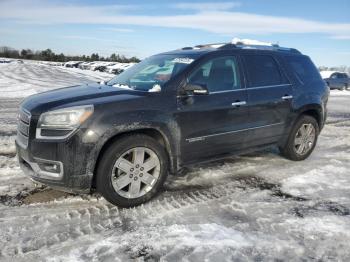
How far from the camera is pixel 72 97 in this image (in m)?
4.35

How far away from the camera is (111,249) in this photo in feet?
11.3

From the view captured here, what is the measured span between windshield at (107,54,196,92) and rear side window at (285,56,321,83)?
2.06 meters

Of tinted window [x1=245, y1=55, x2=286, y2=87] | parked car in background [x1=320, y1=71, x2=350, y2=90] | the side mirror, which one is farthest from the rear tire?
parked car in background [x1=320, y1=71, x2=350, y2=90]

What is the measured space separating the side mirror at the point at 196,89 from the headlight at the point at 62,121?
120cm

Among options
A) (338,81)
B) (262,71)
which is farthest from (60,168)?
(338,81)

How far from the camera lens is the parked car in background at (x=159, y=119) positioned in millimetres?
4047

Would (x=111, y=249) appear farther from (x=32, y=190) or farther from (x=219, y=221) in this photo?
(x=32, y=190)

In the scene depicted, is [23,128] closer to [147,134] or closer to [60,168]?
[60,168]

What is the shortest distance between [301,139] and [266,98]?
1.32m

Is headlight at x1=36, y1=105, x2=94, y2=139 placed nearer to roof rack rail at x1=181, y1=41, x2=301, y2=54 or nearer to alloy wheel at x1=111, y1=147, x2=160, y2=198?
alloy wheel at x1=111, y1=147, x2=160, y2=198

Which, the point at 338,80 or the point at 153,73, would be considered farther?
the point at 338,80

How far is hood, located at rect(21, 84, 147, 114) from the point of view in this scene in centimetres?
417

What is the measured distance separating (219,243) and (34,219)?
1861mm

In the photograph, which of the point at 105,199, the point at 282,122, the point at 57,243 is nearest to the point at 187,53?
the point at 282,122
